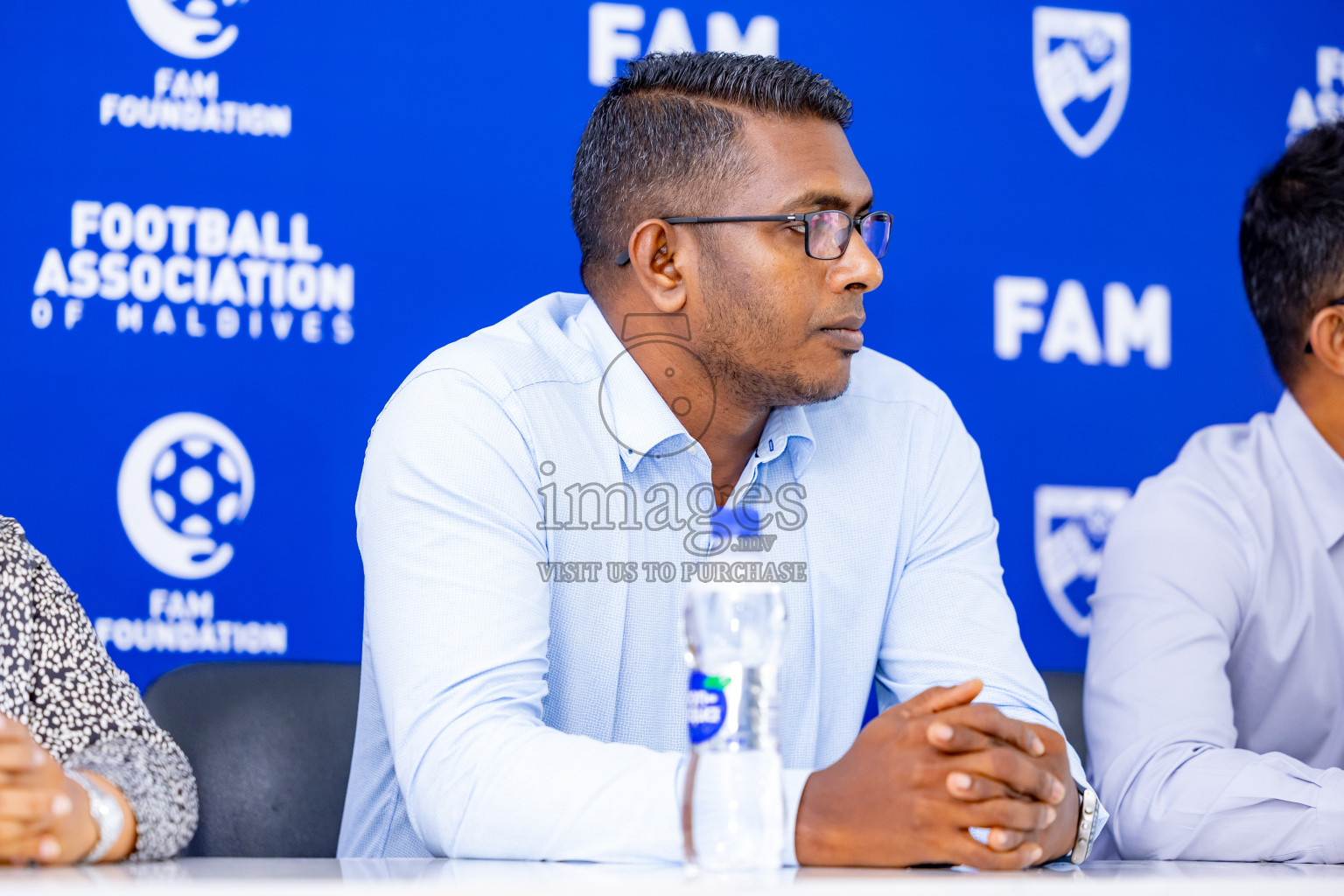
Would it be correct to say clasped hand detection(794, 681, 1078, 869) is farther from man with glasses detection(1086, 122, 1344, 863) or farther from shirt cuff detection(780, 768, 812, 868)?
man with glasses detection(1086, 122, 1344, 863)

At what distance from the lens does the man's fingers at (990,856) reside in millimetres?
1021

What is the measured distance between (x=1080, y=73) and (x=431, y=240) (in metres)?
1.29

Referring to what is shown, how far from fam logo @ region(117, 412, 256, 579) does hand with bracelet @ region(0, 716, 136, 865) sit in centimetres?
108

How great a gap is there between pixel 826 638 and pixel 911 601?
11cm

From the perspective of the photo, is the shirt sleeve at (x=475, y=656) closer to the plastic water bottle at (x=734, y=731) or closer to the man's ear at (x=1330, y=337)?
the plastic water bottle at (x=734, y=731)

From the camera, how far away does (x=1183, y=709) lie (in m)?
1.54

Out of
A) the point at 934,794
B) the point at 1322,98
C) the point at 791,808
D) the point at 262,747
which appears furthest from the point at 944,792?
the point at 1322,98

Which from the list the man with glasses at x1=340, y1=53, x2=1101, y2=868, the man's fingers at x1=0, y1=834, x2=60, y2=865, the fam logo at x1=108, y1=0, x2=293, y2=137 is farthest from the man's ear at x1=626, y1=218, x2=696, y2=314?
the man's fingers at x1=0, y1=834, x2=60, y2=865

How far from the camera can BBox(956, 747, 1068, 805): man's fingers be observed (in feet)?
3.43

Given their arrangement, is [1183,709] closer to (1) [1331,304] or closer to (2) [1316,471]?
(2) [1316,471]

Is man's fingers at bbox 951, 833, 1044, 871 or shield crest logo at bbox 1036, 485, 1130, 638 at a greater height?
shield crest logo at bbox 1036, 485, 1130, 638

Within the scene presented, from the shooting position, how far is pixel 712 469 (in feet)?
5.28

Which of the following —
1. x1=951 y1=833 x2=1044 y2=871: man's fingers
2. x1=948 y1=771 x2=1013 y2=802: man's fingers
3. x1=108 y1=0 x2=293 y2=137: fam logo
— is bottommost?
x1=951 y1=833 x2=1044 y2=871: man's fingers

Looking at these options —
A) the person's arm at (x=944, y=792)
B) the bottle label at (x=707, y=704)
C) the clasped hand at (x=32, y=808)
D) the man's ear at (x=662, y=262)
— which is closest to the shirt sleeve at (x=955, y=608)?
the person's arm at (x=944, y=792)
